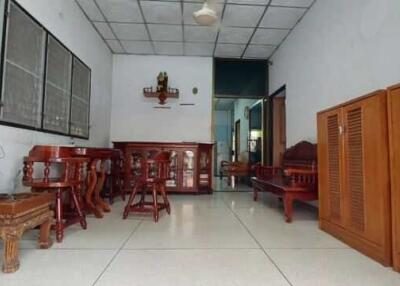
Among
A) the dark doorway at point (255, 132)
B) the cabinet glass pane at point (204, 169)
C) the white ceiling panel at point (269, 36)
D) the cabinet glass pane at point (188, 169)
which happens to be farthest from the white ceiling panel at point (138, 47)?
the dark doorway at point (255, 132)

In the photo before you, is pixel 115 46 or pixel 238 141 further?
pixel 238 141

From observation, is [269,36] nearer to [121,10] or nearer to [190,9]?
[190,9]

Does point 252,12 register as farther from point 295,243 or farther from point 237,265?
point 237,265

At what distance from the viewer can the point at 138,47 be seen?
576 cm

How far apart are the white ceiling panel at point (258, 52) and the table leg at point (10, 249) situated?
5073mm

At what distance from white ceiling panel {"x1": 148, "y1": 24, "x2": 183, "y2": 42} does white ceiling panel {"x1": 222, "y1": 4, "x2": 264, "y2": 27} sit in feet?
2.75

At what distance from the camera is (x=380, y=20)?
2.63 metres

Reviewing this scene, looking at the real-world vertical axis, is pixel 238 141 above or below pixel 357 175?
above

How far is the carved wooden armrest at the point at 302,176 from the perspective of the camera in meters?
3.22

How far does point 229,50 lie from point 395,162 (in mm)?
4525

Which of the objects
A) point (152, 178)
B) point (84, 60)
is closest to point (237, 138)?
point (84, 60)

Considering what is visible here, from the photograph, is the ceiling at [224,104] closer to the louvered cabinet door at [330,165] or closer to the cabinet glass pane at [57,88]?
the cabinet glass pane at [57,88]

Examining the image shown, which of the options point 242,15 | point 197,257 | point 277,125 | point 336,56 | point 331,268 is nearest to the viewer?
point 331,268

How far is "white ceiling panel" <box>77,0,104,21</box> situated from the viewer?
4.09 metres
